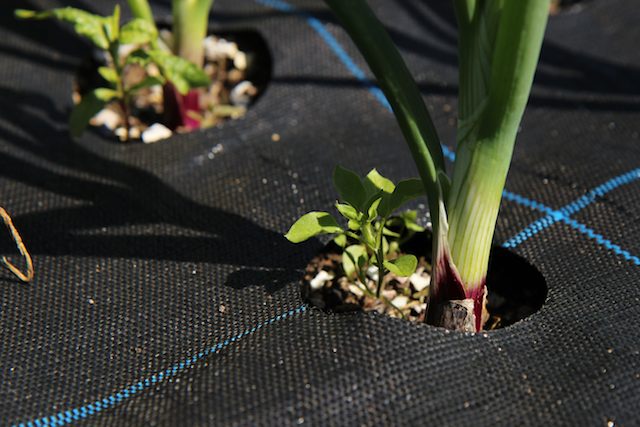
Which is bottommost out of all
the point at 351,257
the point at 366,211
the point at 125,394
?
the point at 125,394

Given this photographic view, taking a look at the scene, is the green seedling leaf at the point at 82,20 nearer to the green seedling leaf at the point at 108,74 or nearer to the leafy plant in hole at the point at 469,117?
the green seedling leaf at the point at 108,74

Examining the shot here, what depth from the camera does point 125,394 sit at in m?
1.02

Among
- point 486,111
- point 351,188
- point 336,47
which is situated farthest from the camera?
point 336,47

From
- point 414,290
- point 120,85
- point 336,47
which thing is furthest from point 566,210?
point 120,85

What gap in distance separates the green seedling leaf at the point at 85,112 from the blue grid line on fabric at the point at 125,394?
0.48 m

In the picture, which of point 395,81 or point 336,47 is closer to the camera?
point 395,81

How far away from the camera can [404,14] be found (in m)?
1.81

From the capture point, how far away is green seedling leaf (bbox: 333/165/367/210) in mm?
1023

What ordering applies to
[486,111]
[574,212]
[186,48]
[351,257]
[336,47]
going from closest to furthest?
[486,111]
[351,257]
[574,212]
[186,48]
[336,47]

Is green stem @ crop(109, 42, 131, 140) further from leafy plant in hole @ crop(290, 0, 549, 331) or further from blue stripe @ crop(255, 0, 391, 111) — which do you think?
leafy plant in hole @ crop(290, 0, 549, 331)

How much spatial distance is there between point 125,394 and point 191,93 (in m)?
0.67

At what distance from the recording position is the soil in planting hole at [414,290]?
1.16 metres

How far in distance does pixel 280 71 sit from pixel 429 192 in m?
0.72

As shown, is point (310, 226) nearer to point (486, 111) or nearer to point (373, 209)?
point (373, 209)
